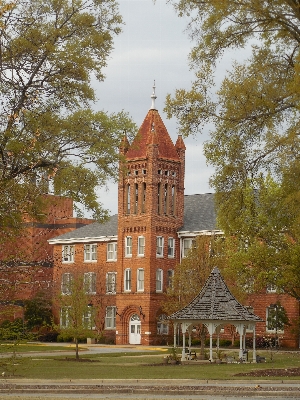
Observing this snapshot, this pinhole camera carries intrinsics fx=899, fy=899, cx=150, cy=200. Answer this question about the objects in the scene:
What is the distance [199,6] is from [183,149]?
151 feet

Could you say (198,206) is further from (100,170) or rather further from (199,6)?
(199,6)

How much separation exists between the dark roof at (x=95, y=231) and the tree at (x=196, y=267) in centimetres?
1526

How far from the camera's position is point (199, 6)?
83.0ft

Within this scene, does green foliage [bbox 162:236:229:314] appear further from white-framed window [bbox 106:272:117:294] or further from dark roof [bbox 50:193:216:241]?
white-framed window [bbox 106:272:117:294]

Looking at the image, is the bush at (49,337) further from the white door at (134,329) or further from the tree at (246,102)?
the tree at (246,102)

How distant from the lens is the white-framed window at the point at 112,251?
73.9 m

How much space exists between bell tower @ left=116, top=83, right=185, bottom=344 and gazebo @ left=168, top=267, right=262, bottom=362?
953 inches

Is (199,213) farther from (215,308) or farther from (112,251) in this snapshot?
(215,308)

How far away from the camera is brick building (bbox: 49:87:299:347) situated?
6869cm

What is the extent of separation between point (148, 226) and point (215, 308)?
26.6 metres

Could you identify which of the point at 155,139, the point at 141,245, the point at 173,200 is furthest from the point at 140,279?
the point at 155,139

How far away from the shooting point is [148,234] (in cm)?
6931

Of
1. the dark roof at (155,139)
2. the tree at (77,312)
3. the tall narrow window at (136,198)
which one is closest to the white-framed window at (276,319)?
the tall narrow window at (136,198)

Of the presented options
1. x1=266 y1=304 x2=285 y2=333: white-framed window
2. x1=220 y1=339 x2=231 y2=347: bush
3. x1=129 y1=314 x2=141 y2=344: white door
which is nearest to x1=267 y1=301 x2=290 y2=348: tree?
x1=266 y1=304 x2=285 y2=333: white-framed window
